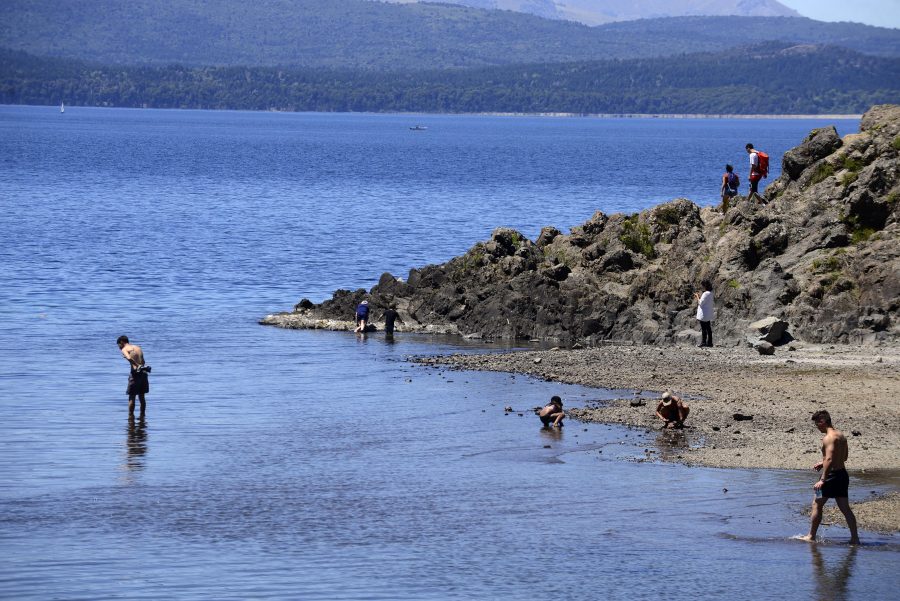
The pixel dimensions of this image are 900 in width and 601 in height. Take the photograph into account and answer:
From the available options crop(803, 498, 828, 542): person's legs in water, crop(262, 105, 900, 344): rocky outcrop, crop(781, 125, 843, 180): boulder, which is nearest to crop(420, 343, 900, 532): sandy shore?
crop(803, 498, 828, 542): person's legs in water

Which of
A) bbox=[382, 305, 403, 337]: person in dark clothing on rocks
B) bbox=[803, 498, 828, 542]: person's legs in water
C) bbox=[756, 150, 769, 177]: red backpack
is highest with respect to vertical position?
bbox=[756, 150, 769, 177]: red backpack

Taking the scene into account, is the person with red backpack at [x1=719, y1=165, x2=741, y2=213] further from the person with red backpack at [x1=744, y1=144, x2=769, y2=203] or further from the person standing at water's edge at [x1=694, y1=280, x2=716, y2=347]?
the person standing at water's edge at [x1=694, y1=280, x2=716, y2=347]

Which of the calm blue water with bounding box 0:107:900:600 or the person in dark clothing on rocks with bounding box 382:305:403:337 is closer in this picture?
the calm blue water with bounding box 0:107:900:600

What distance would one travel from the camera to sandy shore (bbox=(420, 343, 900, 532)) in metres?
25.7

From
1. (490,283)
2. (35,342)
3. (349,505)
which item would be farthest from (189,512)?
(490,283)

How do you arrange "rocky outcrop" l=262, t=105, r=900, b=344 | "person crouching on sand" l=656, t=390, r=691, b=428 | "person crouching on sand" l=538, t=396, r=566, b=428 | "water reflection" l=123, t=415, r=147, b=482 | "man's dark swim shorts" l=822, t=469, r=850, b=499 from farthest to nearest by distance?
"rocky outcrop" l=262, t=105, r=900, b=344 → "person crouching on sand" l=538, t=396, r=566, b=428 → "person crouching on sand" l=656, t=390, r=691, b=428 → "water reflection" l=123, t=415, r=147, b=482 → "man's dark swim shorts" l=822, t=469, r=850, b=499

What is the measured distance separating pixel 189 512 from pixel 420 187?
9829 centimetres

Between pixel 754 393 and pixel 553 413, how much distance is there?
5.47 m

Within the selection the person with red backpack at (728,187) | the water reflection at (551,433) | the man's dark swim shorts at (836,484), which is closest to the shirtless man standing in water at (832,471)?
the man's dark swim shorts at (836,484)

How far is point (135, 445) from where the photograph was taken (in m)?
27.1

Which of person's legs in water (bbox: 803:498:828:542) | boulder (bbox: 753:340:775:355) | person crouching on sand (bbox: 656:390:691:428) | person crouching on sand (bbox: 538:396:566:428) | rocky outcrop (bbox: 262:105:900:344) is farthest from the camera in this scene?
rocky outcrop (bbox: 262:105:900:344)

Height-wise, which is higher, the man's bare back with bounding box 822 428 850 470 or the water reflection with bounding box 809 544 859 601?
the man's bare back with bounding box 822 428 850 470

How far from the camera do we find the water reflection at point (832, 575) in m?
18.2

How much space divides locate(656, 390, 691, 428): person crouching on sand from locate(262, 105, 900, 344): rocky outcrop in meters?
10.4
